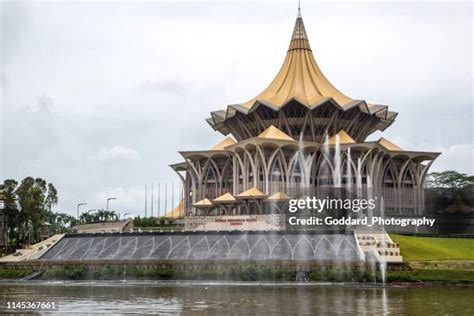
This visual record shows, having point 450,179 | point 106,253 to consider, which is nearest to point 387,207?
point 450,179

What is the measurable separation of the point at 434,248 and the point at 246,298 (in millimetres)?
27141

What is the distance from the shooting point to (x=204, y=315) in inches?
A: 1107

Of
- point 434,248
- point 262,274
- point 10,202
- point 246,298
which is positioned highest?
point 10,202

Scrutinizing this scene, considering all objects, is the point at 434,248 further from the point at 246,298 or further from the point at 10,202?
the point at 10,202

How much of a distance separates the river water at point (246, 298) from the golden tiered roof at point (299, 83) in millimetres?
41605

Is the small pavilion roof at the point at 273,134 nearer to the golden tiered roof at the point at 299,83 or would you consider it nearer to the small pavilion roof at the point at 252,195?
the golden tiered roof at the point at 299,83

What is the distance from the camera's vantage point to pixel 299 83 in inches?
3474

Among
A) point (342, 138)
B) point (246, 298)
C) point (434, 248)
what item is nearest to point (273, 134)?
point (342, 138)

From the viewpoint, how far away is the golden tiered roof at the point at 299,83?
281 feet

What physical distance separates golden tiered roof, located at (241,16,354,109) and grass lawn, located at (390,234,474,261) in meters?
25.5

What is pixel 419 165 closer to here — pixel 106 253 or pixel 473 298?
pixel 106 253

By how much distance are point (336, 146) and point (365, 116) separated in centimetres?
1001

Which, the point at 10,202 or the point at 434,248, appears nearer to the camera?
the point at 434,248

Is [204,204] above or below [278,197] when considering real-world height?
below
